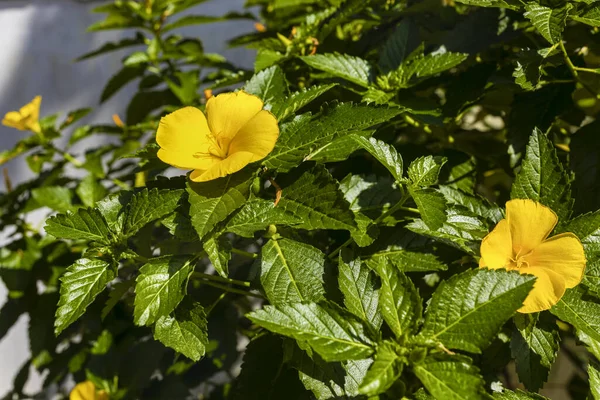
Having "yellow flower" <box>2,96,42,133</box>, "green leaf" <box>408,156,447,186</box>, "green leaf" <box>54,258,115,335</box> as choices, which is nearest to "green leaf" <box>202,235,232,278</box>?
"green leaf" <box>54,258,115,335</box>

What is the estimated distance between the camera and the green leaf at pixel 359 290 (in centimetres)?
55

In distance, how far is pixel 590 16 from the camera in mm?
663

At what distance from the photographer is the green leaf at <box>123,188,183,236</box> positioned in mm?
580

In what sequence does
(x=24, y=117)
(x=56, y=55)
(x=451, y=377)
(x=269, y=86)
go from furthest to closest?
(x=56, y=55), (x=24, y=117), (x=269, y=86), (x=451, y=377)

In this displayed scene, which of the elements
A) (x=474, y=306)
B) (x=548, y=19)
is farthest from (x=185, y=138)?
(x=548, y=19)

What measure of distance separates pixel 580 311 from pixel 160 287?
0.45 metres

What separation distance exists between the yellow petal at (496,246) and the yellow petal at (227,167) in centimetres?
26

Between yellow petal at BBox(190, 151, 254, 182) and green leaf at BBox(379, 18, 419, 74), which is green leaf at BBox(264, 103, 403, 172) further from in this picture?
green leaf at BBox(379, 18, 419, 74)

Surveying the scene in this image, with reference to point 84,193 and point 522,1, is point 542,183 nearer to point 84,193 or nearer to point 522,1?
point 522,1

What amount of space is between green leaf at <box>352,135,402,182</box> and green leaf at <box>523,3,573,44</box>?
8.9 inches

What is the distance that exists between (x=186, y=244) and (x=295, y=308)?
0.25 meters

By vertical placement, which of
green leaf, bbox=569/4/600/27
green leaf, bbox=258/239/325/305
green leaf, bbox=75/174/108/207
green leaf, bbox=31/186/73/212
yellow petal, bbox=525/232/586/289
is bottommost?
green leaf, bbox=31/186/73/212

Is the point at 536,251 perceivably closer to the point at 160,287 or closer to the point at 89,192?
the point at 160,287

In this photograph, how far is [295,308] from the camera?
50 centimetres
